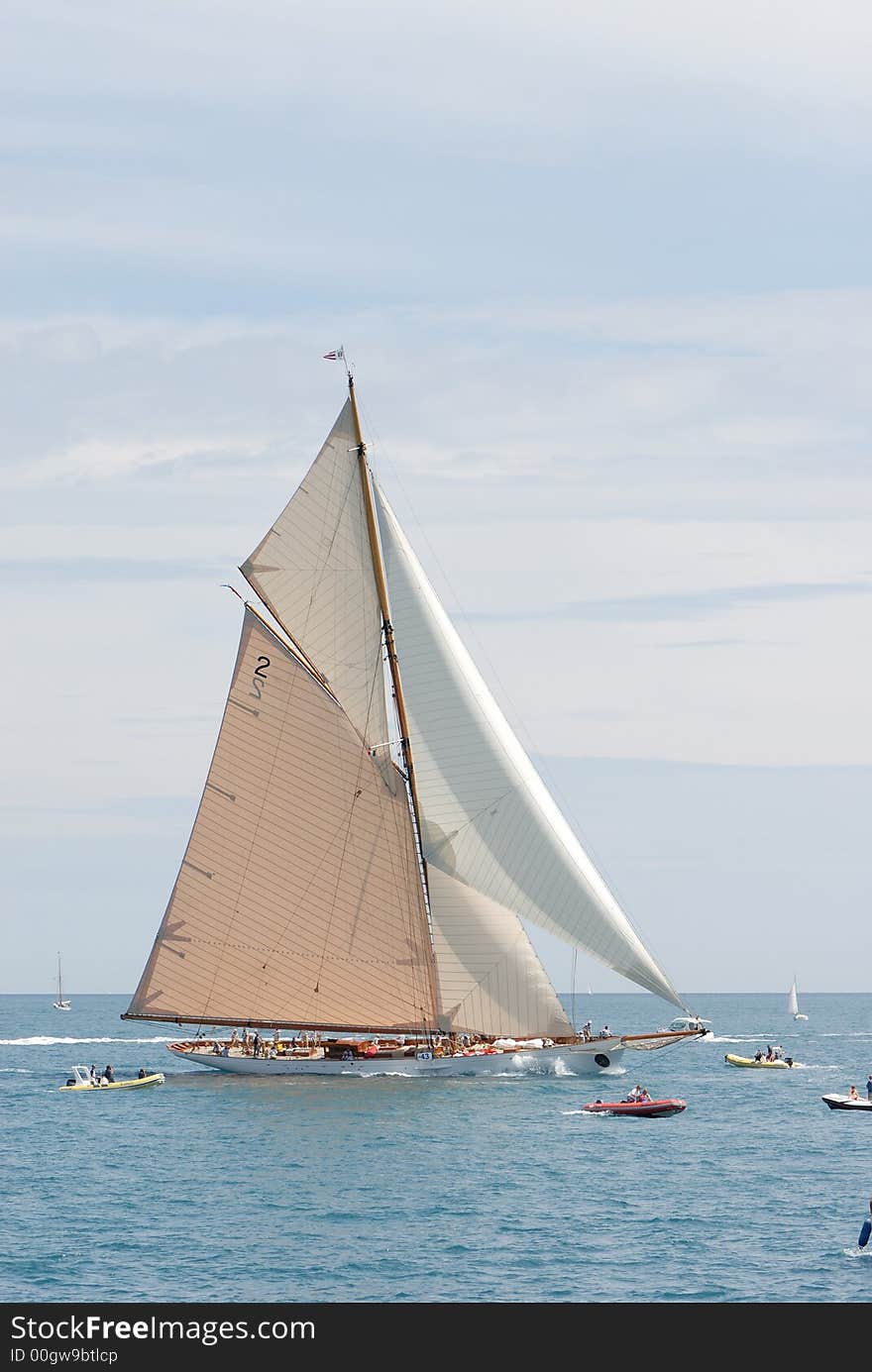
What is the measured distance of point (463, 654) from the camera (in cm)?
7694

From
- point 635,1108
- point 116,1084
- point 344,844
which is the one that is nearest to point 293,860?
point 344,844

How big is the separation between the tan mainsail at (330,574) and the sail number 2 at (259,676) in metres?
1.73

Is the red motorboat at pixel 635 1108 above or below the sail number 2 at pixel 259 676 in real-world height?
below

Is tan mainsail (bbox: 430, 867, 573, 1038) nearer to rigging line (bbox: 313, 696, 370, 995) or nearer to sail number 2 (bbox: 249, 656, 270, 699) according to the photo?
rigging line (bbox: 313, 696, 370, 995)

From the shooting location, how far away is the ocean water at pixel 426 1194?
142ft

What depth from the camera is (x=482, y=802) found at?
75.1 metres

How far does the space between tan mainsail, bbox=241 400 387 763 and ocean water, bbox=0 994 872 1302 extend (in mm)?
16542

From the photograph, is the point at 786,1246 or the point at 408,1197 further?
the point at 408,1197

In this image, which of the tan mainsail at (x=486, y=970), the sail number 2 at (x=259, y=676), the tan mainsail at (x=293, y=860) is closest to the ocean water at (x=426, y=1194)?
the tan mainsail at (x=486, y=970)

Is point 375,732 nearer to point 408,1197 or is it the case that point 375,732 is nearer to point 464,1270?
point 408,1197

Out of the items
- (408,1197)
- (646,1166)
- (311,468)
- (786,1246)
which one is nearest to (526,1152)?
(646,1166)

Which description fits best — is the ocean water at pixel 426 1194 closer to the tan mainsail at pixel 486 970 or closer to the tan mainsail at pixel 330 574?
the tan mainsail at pixel 486 970
